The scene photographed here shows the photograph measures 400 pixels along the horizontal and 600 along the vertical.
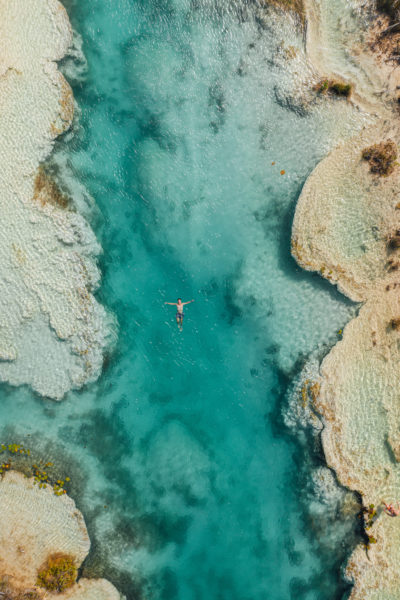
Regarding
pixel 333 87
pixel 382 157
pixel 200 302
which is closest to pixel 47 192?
pixel 200 302

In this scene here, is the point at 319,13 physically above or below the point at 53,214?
above

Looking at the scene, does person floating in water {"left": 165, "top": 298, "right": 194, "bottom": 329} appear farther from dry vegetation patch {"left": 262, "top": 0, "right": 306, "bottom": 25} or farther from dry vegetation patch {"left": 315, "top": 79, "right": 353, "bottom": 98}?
dry vegetation patch {"left": 262, "top": 0, "right": 306, "bottom": 25}

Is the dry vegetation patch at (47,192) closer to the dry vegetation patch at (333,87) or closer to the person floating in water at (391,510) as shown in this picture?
the dry vegetation patch at (333,87)

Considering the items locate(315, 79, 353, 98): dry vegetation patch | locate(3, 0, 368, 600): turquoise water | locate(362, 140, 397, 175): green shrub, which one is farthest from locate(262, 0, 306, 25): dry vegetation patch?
locate(362, 140, 397, 175): green shrub

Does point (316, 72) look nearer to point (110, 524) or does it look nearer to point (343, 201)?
point (343, 201)

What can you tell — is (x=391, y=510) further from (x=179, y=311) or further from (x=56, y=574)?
(x=56, y=574)

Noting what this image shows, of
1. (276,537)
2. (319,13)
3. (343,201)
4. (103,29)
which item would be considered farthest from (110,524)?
(319,13)

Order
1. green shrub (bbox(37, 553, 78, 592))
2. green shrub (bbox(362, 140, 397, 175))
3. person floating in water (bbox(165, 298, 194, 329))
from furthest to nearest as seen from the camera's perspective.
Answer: person floating in water (bbox(165, 298, 194, 329)), green shrub (bbox(362, 140, 397, 175)), green shrub (bbox(37, 553, 78, 592))
